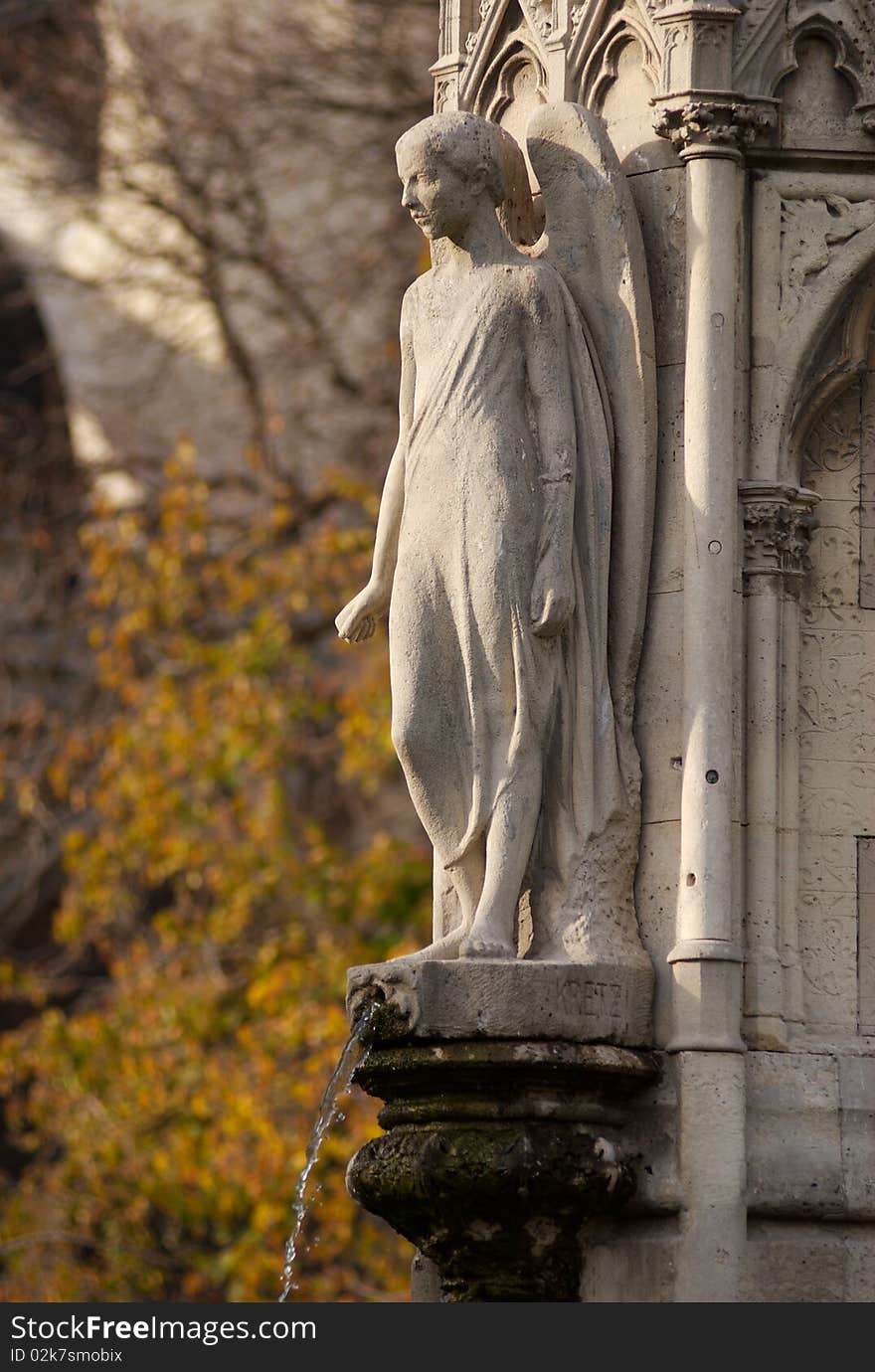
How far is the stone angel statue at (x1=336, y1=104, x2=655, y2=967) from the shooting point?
28.7ft

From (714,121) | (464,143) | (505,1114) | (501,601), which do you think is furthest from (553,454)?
(505,1114)

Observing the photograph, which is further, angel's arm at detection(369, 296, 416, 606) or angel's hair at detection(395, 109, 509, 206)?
angel's arm at detection(369, 296, 416, 606)

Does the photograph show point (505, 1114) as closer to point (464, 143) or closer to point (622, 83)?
point (464, 143)

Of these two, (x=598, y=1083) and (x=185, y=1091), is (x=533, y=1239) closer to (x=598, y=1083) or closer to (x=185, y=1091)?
(x=598, y=1083)

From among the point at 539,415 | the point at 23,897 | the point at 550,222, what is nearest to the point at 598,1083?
the point at 539,415

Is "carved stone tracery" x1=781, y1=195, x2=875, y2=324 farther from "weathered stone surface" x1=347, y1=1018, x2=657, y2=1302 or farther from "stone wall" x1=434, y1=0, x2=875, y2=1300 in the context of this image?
"weathered stone surface" x1=347, y1=1018, x2=657, y2=1302

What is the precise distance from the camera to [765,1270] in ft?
27.8

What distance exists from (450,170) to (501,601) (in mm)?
1279

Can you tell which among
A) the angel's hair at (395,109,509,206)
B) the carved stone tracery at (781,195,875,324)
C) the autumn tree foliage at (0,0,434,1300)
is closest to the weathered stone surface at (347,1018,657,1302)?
the carved stone tracery at (781,195,875,324)

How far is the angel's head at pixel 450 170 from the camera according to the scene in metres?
8.96

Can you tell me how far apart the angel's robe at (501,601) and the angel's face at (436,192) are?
0.54 feet

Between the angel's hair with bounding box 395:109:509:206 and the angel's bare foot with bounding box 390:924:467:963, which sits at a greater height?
the angel's hair with bounding box 395:109:509:206

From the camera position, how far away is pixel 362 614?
940cm

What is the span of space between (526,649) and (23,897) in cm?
1142
